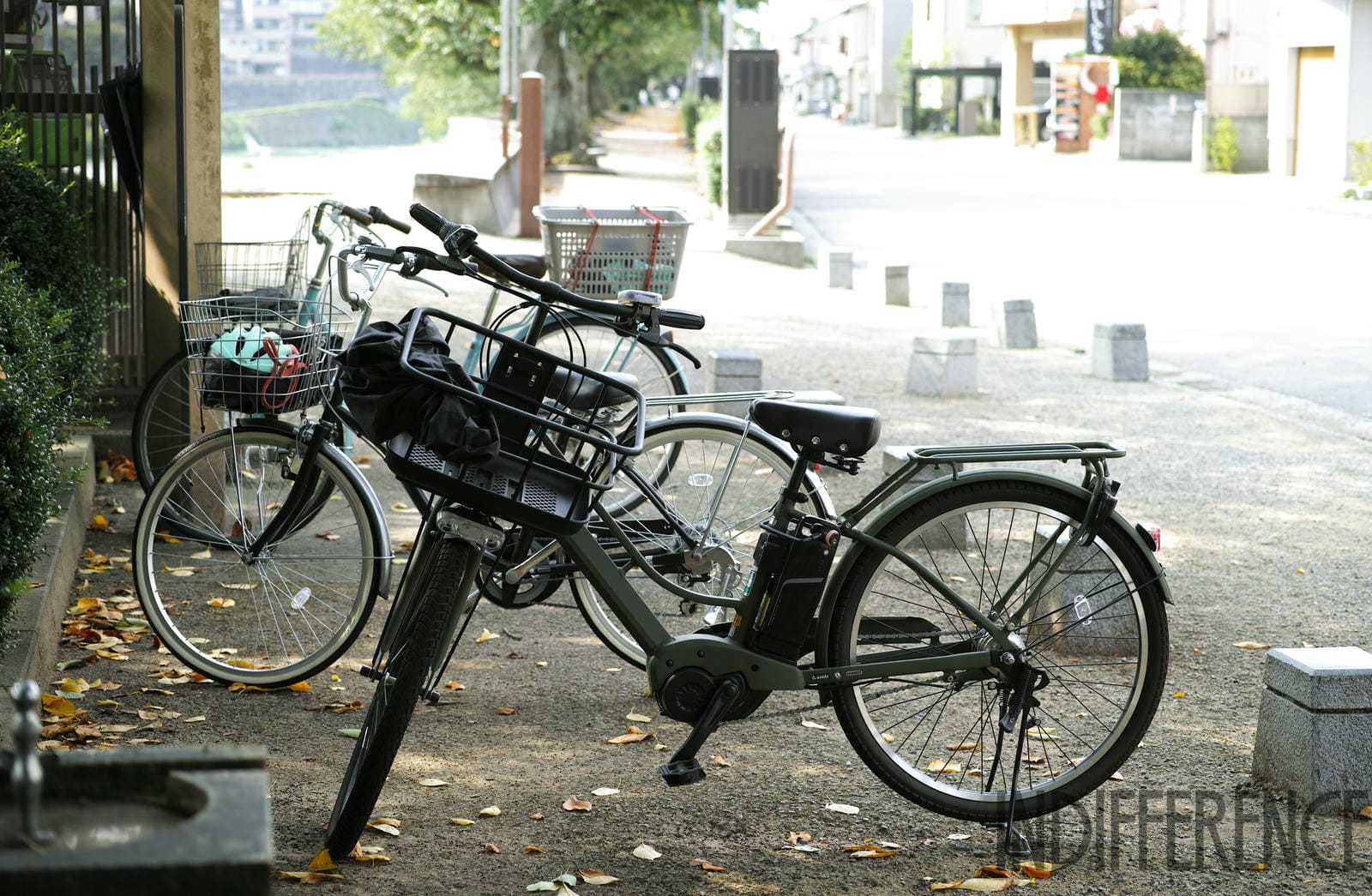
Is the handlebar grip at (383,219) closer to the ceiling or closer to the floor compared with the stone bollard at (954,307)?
closer to the ceiling

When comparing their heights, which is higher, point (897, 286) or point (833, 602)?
point (897, 286)

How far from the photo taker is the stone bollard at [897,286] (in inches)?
562

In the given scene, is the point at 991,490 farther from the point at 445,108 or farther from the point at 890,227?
the point at 445,108

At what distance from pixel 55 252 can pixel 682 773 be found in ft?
12.6

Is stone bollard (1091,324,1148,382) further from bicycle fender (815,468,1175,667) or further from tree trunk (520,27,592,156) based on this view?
tree trunk (520,27,592,156)

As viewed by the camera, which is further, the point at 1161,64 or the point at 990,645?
the point at 1161,64

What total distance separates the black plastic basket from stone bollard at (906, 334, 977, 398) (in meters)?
6.20

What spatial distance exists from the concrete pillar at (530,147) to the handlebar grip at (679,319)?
14.8 meters

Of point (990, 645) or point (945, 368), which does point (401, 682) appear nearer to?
point (990, 645)

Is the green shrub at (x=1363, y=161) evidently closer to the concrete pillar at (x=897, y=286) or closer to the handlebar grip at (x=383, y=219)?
the concrete pillar at (x=897, y=286)

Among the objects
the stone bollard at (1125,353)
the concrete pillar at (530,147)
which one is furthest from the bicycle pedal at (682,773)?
the concrete pillar at (530,147)

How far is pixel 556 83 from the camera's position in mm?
29453

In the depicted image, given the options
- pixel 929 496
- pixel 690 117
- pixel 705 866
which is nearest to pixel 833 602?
pixel 929 496

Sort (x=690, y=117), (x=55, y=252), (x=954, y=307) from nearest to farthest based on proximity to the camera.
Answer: (x=55, y=252) → (x=954, y=307) → (x=690, y=117)
